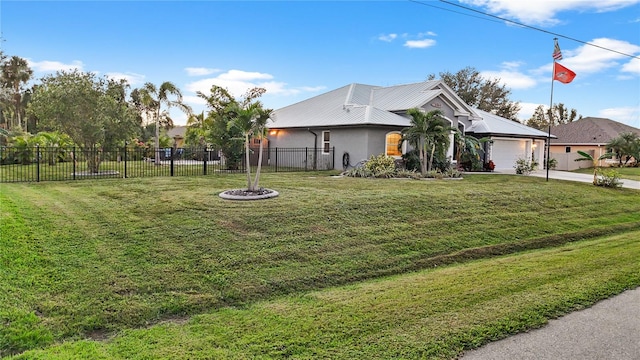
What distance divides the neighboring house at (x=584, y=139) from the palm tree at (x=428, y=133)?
18693 mm

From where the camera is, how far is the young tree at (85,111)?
50.9ft

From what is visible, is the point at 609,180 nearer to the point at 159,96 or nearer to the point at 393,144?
the point at 393,144

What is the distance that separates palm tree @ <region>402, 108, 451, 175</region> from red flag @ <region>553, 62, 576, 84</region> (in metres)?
5.14

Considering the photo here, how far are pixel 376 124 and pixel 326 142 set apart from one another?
3.56 m

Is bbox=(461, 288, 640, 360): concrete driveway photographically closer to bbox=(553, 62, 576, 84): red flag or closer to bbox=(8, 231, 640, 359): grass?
bbox=(8, 231, 640, 359): grass

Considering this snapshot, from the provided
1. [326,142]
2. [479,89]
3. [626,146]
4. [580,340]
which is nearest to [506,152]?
[326,142]

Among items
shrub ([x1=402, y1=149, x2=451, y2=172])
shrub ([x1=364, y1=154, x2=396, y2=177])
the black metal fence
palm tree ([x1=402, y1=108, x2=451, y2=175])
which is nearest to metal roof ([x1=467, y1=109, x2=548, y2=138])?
shrub ([x1=402, y1=149, x2=451, y2=172])

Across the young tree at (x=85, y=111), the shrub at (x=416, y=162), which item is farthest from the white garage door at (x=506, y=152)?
the young tree at (x=85, y=111)

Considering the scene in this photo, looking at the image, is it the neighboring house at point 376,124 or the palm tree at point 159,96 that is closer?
the neighboring house at point 376,124

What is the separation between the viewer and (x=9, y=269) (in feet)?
18.6

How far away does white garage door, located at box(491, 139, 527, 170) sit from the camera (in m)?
25.8

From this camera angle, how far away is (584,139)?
120ft

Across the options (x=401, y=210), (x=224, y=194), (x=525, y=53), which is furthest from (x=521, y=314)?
(x=525, y=53)

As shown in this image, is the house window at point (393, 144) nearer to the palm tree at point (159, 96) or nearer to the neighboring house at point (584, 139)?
the palm tree at point (159, 96)
